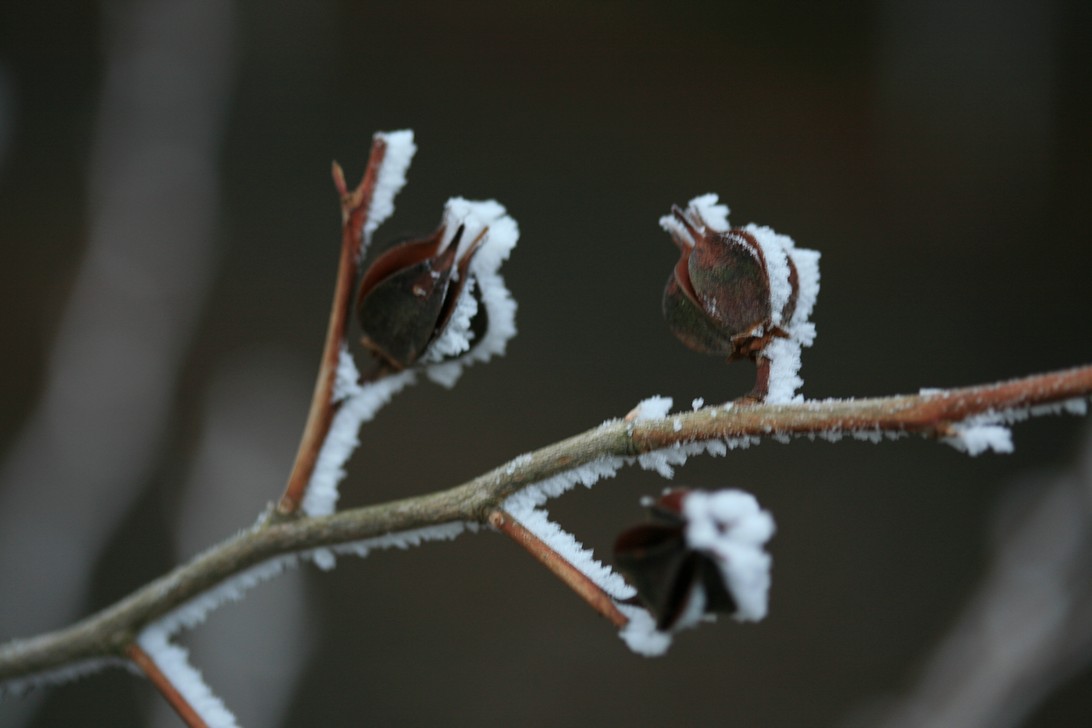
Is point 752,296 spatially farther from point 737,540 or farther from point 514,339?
point 514,339

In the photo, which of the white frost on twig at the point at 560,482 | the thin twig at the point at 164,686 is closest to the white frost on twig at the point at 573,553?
the white frost on twig at the point at 560,482

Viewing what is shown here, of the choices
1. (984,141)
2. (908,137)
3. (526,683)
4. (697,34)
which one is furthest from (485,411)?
(984,141)

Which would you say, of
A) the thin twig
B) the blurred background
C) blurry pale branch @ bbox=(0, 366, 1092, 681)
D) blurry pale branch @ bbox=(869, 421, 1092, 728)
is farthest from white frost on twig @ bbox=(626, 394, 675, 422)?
blurry pale branch @ bbox=(869, 421, 1092, 728)

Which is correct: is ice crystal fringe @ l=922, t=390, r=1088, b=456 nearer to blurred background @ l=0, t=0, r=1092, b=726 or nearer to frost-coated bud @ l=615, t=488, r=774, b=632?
frost-coated bud @ l=615, t=488, r=774, b=632

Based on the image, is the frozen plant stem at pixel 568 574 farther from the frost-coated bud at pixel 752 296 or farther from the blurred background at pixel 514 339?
the blurred background at pixel 514 339

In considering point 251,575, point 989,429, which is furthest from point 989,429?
point 251,575

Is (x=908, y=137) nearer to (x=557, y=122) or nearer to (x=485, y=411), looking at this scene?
(x=557, y=122)

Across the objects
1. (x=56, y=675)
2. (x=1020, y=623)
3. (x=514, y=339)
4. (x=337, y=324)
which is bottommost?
(x=56, y=675)
